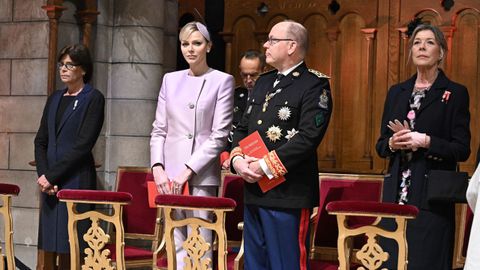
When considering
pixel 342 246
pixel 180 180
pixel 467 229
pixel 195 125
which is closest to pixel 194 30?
pixel 195 125

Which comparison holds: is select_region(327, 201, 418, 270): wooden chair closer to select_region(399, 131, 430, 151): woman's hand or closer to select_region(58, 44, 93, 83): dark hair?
select_region(399, 131, 430, 151): woman's hand

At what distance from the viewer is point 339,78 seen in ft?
24.1

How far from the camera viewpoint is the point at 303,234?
495cm

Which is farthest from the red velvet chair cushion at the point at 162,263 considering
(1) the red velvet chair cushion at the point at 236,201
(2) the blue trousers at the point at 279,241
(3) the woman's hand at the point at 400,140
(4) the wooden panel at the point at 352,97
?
(4) the wooden panel at the point at 352,97

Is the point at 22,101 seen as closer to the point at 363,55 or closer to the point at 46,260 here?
the point at 46,260

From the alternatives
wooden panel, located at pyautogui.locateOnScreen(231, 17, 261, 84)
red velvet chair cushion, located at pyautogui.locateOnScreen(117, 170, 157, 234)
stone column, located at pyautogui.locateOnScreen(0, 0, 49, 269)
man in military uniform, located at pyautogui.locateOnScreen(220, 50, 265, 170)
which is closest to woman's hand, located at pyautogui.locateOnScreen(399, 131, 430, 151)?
man in military uniform, located at pyautogui.locateOnScreen(220, 50, 265, 170)

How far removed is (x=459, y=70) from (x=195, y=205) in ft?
8.78

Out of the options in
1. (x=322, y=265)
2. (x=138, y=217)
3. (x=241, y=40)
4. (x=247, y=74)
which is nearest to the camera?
(x=322, y=265)

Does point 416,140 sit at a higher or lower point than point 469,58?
lower

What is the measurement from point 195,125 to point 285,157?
0.80m

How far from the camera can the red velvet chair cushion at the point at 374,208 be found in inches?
183

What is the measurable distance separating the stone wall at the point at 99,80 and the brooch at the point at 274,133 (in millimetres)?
2479

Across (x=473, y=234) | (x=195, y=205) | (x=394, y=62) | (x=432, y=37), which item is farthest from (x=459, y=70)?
(x=473, y=234)

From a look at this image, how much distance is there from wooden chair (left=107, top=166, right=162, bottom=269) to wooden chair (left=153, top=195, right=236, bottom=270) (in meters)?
0.85
